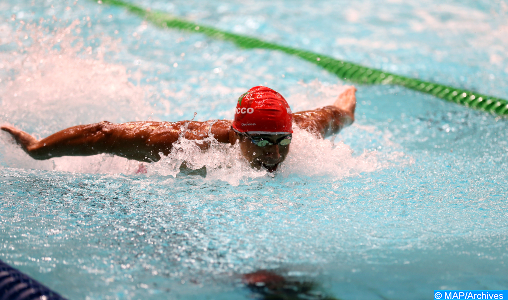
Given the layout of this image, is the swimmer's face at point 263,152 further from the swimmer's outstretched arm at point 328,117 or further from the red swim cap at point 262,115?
the swimmer's outstretched arm at point 328,117

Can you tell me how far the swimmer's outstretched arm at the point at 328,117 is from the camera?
2.88 m

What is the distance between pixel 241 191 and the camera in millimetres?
2412

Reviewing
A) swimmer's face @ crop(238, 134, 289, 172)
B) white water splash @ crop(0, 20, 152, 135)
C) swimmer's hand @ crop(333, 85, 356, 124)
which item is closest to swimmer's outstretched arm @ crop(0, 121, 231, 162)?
swimmer's face @ crop(238, 134, 289, 172)

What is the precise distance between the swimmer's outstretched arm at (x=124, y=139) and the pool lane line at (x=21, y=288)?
98 cm

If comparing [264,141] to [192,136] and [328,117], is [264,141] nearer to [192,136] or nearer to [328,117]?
[192,136]

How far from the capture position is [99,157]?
2881mm

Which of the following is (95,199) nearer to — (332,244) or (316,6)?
(332,244)

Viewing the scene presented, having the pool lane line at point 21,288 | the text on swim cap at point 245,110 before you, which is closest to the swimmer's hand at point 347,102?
the text on swim cap at point 245,110

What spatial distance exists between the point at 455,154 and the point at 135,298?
99.1 inches

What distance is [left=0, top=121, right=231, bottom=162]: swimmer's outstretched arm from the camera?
8.25ft

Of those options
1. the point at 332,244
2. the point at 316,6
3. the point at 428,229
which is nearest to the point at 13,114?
the point at 332,244

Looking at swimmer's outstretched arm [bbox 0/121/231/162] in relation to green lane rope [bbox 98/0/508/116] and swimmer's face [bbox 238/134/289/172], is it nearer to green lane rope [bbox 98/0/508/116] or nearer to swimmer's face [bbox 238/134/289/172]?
swimmer's face [bbox 238/134/289/172]

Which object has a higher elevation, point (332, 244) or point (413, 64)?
point (413, 64)

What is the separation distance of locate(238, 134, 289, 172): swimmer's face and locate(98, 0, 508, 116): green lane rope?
2.50 metres
